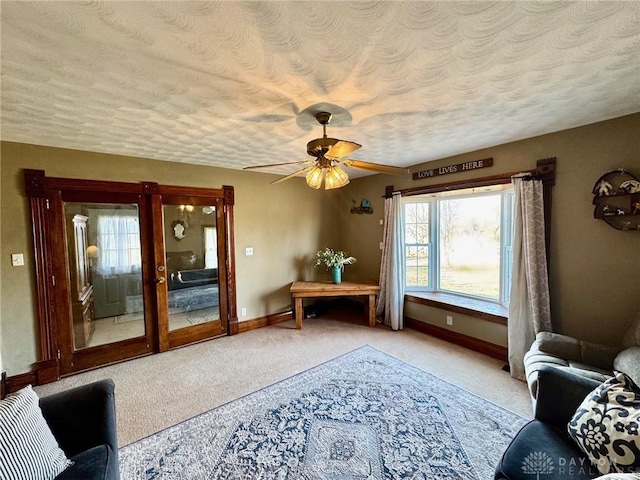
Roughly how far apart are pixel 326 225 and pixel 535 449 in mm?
4204

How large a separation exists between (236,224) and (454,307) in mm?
3361

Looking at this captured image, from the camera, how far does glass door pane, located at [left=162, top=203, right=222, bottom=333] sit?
3.60 metres

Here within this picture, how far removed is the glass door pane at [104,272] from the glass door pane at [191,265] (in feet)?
1.15

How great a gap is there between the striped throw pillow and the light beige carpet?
0.90 m

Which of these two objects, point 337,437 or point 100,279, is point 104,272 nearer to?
point 100,279

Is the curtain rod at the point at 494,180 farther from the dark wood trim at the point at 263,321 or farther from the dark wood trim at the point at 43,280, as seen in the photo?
the dark wood trim at the point at 43,280

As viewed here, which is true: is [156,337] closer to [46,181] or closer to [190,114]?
[46,181]

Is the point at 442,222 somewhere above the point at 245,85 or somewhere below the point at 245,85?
below

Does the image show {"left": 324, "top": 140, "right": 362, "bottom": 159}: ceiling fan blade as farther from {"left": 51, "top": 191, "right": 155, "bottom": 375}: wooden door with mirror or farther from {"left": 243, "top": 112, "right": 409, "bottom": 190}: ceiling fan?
{"left": 51, "top": 191, "right": 155, "bottom": 375}: wooden door with mirror

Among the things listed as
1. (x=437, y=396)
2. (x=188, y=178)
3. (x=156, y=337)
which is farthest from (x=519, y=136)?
(x=156, y=337)

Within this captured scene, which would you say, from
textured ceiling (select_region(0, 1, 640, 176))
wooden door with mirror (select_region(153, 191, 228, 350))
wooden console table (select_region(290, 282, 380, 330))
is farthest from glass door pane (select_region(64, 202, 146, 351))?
wooden console table (select_region(290, 282, 380, 330))

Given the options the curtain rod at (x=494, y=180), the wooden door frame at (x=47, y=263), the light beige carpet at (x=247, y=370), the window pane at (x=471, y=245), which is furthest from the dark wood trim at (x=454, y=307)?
the wooden door frame at (x=47, y=263)

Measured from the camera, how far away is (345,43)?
4.36 feet

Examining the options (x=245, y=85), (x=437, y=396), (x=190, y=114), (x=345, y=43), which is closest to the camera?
(x=345, y=43)
